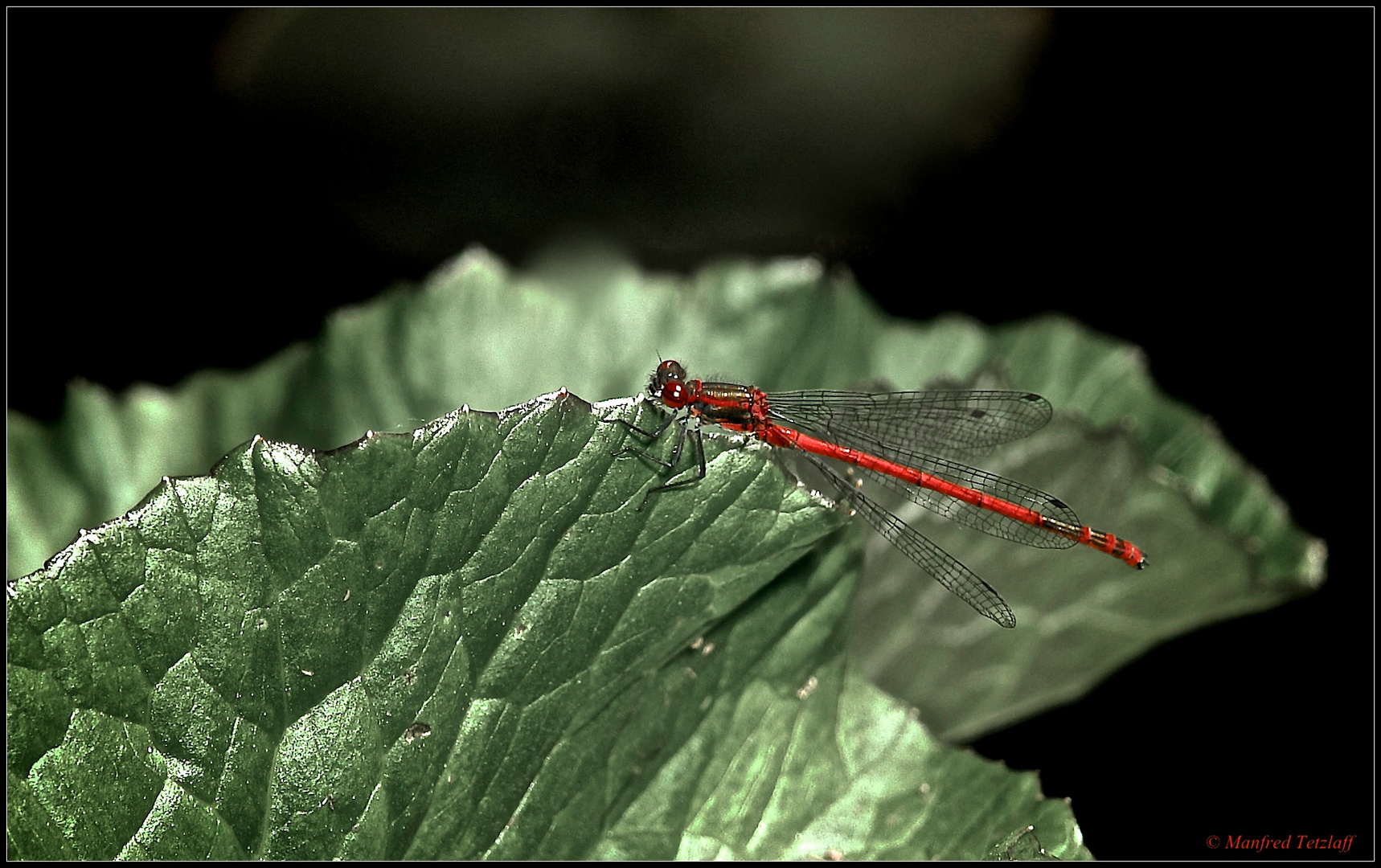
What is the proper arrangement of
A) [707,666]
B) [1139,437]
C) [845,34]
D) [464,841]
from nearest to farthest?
[464,841] → [707,666] → [1139,437] → [845,34]

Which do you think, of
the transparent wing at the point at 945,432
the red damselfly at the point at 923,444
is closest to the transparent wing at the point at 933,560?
the red damselfly at the point at 923,444

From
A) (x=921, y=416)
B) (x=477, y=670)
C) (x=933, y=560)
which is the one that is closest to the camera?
(x=477, y=670)

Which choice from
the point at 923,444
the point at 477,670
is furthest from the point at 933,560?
the point at 477,670

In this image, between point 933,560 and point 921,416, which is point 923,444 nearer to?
point 921,416

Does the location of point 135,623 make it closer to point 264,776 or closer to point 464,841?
point 264,776

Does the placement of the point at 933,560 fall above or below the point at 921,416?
below

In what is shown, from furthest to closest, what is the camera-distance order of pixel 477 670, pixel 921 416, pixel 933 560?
1. pixel 921 416
2. pixel 933 560
3. pixel 477 670

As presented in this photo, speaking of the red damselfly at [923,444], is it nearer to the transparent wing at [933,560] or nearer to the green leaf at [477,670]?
the transparent wing at [933,560]

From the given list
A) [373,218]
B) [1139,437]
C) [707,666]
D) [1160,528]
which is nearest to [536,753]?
[707,666]

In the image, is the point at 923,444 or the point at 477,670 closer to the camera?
the point at 477,670
